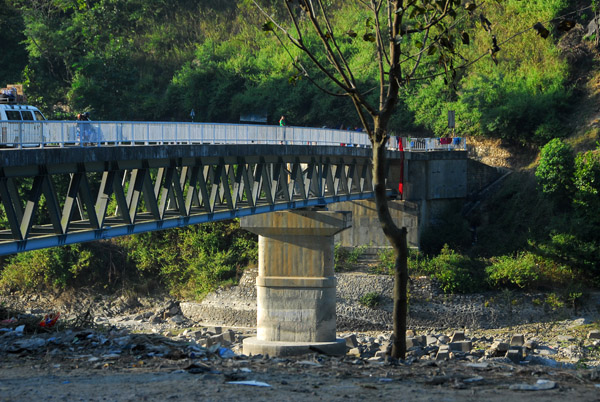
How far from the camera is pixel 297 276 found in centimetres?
3803

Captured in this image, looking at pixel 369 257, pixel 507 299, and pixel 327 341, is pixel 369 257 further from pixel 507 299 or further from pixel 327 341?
pixel 327 341

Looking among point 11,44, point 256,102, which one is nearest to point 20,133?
point 256,102

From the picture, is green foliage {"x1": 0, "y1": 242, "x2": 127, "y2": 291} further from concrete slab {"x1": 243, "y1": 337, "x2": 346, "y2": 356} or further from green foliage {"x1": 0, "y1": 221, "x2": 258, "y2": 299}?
concrete slab {"x1": 243, "y1": 337, "x2": 346, "y2": 356}

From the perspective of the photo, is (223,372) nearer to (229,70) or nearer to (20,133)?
(20,133)

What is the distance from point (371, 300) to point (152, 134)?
781 inches

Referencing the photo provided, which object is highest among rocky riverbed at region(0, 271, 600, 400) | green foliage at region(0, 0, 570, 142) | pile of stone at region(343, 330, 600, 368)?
green foliage at region(0, 0, 570, 142)

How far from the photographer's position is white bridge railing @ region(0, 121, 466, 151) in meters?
22.2

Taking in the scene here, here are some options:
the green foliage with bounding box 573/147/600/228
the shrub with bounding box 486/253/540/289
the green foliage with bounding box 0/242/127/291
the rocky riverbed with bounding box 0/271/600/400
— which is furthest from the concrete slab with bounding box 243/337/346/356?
the green foliage with bounding box 0/242/127/291

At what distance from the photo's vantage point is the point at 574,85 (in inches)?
2173

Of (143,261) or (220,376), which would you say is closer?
(220,376)

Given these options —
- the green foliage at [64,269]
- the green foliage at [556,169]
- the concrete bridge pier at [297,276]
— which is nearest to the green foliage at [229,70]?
the green foliage at [556,169]

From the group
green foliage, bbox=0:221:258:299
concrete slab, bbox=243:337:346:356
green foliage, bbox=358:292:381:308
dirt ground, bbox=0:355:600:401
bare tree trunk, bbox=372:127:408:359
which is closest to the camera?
dirt ground, bbox=0:355:600:401

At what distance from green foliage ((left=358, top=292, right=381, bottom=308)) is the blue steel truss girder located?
5608 mm

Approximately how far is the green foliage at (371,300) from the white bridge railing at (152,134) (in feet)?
24.6
